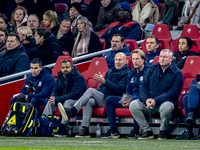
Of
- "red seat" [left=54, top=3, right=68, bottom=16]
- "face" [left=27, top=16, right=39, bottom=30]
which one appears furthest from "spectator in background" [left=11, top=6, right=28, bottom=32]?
"red seat" [left=54, top=3, right=68, bottom=16]

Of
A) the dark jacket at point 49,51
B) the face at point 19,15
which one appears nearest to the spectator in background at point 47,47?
the dark jacket at point 49,51

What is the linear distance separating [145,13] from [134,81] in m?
3.11

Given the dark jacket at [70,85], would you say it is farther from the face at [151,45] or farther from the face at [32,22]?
the face at [32,22]

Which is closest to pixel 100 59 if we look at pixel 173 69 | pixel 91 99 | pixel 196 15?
pixel 91 99

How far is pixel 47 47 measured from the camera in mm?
8938

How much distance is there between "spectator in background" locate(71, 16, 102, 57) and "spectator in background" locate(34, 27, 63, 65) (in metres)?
0.50

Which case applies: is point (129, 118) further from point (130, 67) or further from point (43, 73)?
point (43, 73)

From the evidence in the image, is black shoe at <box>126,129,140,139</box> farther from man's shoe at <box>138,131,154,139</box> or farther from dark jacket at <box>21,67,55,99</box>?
dark jacket at <box>21,67,55,99</box>

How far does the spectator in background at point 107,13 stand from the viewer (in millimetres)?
10266

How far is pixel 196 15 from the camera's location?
941 cm

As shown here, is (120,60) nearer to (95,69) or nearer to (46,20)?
(95,69)

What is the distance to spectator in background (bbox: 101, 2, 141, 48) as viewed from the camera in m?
9.27

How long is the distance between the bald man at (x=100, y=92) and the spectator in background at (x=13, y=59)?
4.97ft

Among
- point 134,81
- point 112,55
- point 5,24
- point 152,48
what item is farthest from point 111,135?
point 5,24
